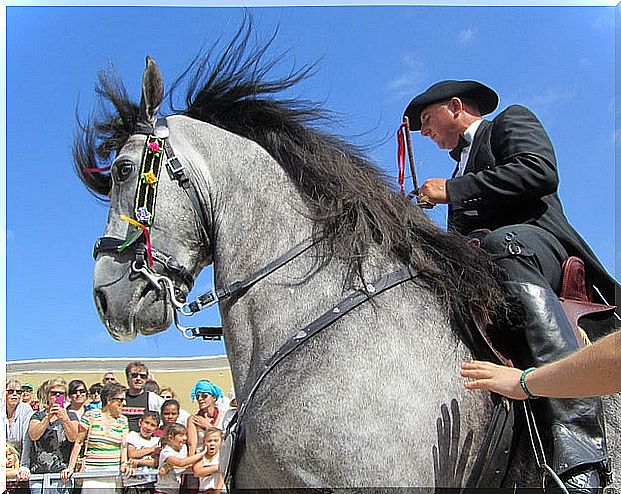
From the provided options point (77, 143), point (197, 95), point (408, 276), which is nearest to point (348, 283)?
point (408, 276)

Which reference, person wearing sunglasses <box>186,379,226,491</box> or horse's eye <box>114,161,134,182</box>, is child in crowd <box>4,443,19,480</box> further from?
horse's eye <box>114,161,134,182</box>

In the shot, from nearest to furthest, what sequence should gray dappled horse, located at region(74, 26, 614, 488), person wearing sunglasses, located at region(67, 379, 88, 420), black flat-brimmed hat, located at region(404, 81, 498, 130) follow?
gray dappled horse, located at region(74, 26, 614, 488) < black flat-brimmed hat, located at region(404, 81, 498, 130) < person wearing sunglasses, located at region(67, 379, 88, 420)

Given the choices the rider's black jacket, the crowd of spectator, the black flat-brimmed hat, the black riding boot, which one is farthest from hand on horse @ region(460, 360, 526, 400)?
the crowd of spectator

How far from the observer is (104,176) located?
2924 mm

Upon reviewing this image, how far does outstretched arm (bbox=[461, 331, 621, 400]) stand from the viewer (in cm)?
153

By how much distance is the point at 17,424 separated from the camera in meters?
5.27

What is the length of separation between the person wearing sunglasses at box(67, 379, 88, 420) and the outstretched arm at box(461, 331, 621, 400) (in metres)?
4.31

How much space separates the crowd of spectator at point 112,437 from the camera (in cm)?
513

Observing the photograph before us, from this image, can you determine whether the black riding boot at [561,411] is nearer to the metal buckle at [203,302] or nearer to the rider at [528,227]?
the rider at [528,227]

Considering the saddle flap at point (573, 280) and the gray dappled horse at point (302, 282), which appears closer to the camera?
the gray dappled horse at point (302, 282)

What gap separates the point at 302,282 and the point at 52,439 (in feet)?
11.7

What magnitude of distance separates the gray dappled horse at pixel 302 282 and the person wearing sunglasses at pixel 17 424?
2.90 meters

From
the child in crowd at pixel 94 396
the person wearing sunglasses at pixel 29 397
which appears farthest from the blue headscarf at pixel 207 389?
the person wearing sunglasses at pixel 29 397

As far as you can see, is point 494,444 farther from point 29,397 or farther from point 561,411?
point 29,397
